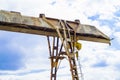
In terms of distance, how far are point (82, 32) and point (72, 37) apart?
90 cm

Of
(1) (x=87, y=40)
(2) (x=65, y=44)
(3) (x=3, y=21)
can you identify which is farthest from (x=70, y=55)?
(3) (x=3, y=21)

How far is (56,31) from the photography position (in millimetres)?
22688

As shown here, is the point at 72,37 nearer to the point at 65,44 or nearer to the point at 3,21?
the point at 65,44

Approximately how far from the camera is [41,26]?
73.3ft

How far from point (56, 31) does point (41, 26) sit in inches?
39.3

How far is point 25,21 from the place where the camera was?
22.2 m

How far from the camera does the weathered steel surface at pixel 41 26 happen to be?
21.5 meters

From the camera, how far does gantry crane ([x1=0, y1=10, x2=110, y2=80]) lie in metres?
21.7

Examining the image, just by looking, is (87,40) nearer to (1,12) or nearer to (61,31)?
(61,31)

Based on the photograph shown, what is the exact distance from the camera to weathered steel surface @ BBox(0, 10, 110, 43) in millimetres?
21527

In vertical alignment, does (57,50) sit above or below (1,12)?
below

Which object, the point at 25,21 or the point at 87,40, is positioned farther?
the point at 87,40

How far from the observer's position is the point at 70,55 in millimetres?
22125

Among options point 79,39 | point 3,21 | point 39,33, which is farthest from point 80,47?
point 3,21
